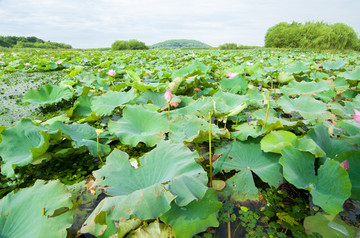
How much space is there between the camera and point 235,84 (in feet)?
7.20

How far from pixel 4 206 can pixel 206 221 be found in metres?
0.76

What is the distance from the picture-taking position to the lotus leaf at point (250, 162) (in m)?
0.90

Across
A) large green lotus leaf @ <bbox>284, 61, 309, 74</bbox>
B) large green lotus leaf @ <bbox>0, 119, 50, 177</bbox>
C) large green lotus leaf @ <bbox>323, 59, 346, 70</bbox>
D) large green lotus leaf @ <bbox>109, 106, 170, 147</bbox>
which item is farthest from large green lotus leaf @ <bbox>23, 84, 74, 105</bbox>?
large green lotus leaf @ <bbox>323, 59, 346, 70</bbox>

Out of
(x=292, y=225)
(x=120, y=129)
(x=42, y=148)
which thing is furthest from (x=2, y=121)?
(x=292, y=225)

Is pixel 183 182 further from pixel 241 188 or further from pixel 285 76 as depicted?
pixel 285 76

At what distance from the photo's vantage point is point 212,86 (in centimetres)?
234

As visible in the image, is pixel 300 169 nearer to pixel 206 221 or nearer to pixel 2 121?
pixel 206 221

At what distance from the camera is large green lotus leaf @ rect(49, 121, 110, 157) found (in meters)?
1.11

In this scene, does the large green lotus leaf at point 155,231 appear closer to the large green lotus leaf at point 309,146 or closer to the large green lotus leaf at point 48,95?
the large green lotus leaf at point 309,146

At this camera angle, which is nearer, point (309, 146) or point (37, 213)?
point (37, 213)

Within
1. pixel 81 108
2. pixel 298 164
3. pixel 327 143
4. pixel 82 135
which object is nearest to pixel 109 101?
pixel 81 108

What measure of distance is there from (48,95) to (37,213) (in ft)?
5.72

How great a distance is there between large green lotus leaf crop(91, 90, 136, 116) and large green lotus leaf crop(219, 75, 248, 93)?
3.62 feet

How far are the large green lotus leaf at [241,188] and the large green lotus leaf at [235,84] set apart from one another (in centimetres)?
129
